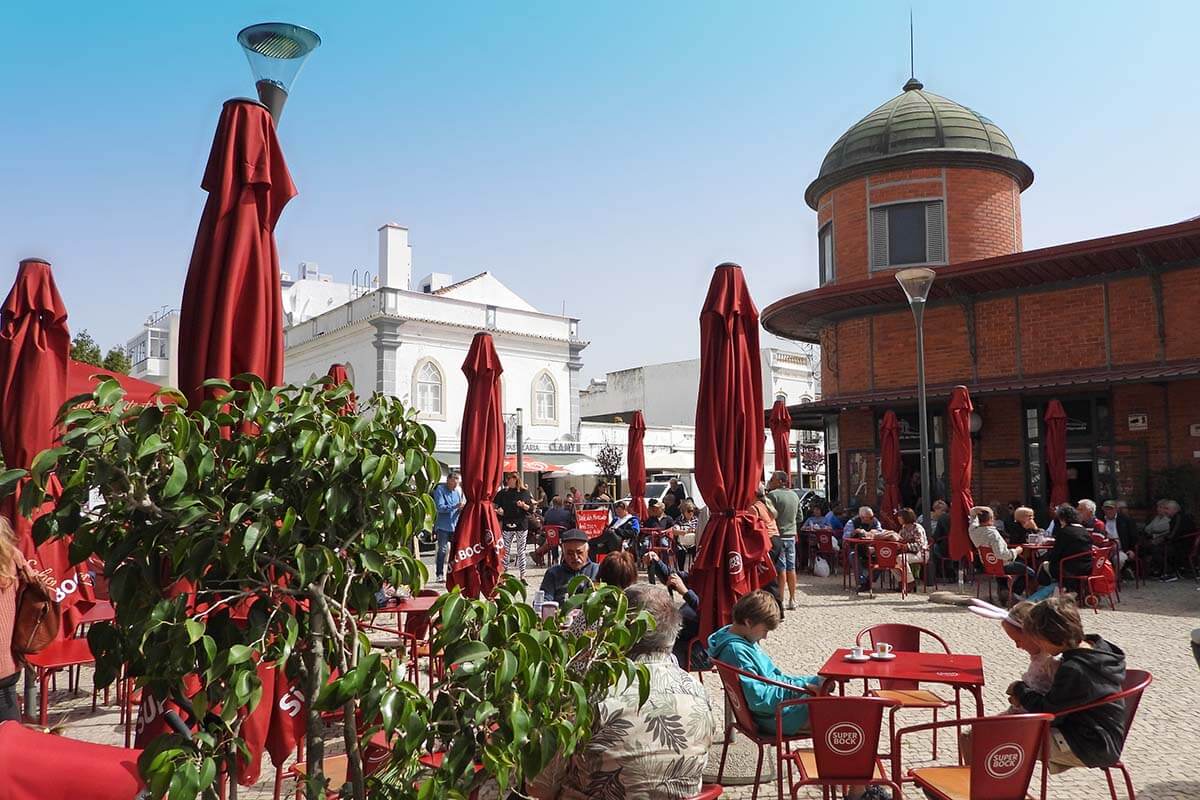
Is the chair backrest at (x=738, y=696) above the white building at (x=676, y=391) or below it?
below

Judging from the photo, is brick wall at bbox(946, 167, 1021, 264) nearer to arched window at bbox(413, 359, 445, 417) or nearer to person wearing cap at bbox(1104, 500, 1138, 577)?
person wearing cap at bbox(1104, 500, 1138, 577)

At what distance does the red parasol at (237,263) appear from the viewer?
3662 millimetres

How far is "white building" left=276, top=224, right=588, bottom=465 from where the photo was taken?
32.2m

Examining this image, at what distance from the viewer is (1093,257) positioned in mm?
16016

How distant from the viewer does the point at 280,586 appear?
2.13m

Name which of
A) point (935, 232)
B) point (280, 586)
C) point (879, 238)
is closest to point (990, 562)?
point (280, 586)

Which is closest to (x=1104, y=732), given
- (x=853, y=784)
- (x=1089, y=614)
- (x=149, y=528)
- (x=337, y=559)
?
(x=853, y=784)

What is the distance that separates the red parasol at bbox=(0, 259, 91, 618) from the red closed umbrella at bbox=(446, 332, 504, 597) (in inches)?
123

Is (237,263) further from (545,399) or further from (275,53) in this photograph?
(545,399)

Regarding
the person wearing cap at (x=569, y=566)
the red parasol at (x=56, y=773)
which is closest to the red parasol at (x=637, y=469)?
the person wearing cap at (x=569, y=566)

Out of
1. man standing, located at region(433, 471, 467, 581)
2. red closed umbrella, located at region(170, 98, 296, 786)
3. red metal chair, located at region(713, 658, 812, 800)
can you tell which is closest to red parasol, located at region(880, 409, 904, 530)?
man standing, located at region(433, 471, 467, 581)

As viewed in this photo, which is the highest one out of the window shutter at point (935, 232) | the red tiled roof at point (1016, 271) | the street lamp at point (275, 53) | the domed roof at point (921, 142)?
the domed roof at point (921, 142)

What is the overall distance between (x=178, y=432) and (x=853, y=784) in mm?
3341

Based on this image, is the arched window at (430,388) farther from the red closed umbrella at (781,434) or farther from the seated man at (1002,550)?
the seated man at (1002,550)
